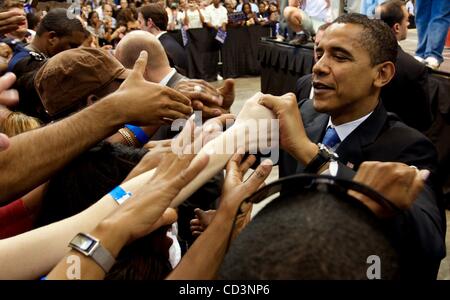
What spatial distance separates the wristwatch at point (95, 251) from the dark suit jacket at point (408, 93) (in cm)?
249

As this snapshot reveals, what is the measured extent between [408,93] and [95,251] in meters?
2.68

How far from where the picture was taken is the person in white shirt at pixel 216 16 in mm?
8953

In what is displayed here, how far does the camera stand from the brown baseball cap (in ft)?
4.82

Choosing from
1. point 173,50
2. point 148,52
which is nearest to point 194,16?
point 173,50

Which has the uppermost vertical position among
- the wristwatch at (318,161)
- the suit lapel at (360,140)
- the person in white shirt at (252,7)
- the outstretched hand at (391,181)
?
the outstretched hand at (391,181)

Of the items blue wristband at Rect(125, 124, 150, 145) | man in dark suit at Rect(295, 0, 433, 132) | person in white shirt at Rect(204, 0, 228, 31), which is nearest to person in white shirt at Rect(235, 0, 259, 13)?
person in white shirt at Rect(204, 0, 228, 31)

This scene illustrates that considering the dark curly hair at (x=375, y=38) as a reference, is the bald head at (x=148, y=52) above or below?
below

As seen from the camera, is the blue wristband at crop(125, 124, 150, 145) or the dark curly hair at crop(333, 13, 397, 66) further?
the dark curly hair at crop(333, 13, 397, 66)

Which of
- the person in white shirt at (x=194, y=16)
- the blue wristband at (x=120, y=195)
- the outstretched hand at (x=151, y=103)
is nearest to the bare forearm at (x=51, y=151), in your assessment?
the outstretched hand at (x=151, y=103)

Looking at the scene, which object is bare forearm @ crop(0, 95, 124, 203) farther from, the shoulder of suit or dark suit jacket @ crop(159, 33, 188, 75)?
dark suit jacket @ crop(159, 33, 188, 75)

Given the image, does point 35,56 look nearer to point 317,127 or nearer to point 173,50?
point 173,50

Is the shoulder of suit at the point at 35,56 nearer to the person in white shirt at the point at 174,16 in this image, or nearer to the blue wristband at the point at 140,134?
the blue wristband at the point at 140,134

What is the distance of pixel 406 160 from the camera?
4.72 feet

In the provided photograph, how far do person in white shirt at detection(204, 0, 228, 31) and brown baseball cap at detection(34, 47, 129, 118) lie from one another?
761 centimetres
